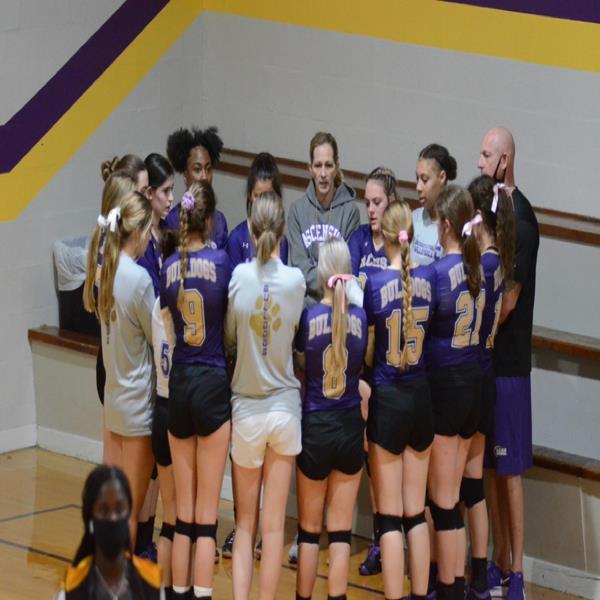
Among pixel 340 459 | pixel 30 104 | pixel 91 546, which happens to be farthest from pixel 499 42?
pixel 91 546

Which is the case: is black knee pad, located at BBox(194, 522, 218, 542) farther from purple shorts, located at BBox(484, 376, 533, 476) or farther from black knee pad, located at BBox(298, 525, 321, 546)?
purple shorts, located at BBox(484, 376, 533, 476)

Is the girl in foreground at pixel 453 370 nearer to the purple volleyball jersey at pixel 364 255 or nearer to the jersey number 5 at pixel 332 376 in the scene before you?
the jersey number 5 at pixel 332 376

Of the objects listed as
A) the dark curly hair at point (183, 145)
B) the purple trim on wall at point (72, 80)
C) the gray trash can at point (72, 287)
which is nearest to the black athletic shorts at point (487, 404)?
the dark curly hair at point (183, 145)

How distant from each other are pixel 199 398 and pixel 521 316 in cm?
144

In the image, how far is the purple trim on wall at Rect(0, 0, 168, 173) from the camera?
7332 millimetres

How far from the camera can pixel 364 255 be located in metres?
6.03

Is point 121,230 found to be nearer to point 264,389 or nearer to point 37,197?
point 264,389

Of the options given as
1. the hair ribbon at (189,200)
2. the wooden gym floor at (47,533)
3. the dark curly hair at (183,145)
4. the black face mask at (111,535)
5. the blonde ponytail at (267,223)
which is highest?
the dark curly hair at (183,145)

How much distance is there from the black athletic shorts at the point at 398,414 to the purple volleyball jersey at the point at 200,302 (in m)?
0.62

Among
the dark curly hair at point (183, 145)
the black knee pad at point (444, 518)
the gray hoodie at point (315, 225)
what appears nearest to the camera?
the black knee pad at point (444, 518)

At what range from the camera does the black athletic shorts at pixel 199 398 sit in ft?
17.0

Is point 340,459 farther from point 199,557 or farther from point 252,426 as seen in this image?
point 199,557

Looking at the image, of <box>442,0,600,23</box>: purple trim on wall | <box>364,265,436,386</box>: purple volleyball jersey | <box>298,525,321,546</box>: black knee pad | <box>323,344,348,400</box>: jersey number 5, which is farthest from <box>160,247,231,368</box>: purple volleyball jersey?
<box>442,0,600,23</box>: purple trim on wall

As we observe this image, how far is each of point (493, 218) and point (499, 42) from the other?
2085mm
